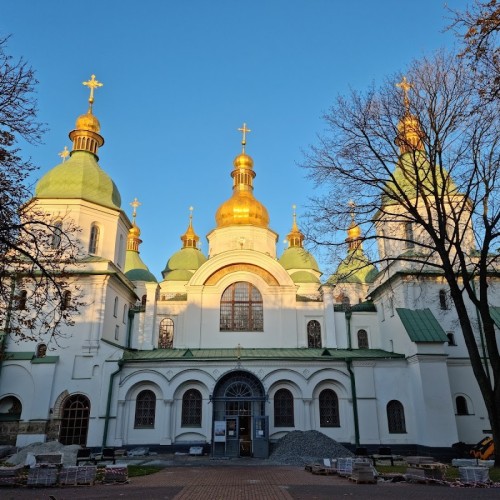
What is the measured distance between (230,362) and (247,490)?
1214cm

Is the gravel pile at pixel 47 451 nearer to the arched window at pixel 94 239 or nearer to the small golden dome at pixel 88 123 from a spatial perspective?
the arched window at pixel 94 239

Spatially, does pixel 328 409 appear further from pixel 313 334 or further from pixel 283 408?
pixel 313 334

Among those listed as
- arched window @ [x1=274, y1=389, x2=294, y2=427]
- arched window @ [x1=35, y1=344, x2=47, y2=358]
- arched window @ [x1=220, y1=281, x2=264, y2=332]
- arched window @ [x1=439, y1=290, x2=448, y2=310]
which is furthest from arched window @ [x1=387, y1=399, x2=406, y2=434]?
arched window @ [x1=35, y1=344, x2=47, y2=358]

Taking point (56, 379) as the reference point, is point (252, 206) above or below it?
above

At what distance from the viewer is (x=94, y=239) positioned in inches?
1007

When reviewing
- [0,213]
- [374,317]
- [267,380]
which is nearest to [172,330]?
[267,380]

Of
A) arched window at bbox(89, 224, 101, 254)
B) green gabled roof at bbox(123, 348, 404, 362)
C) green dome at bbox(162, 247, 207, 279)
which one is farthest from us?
green dome at bbox(162, 247, 207, 279)

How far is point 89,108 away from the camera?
28.9 meters

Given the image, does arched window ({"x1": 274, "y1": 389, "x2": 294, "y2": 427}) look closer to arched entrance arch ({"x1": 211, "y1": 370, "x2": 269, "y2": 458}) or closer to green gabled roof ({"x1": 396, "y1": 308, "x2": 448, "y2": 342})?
arched entrance arch ({"x1": 211, "y1": 370, "x2": 269, "y2": 458})

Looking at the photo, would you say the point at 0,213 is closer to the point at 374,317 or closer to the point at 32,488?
the point at 32,488

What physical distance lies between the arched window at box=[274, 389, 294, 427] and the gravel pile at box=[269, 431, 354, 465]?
1842 millimetres

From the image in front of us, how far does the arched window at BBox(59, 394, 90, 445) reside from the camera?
2162cm

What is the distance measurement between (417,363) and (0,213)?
18464 mm

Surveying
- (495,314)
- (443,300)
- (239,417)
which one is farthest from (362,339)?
(239,417)
